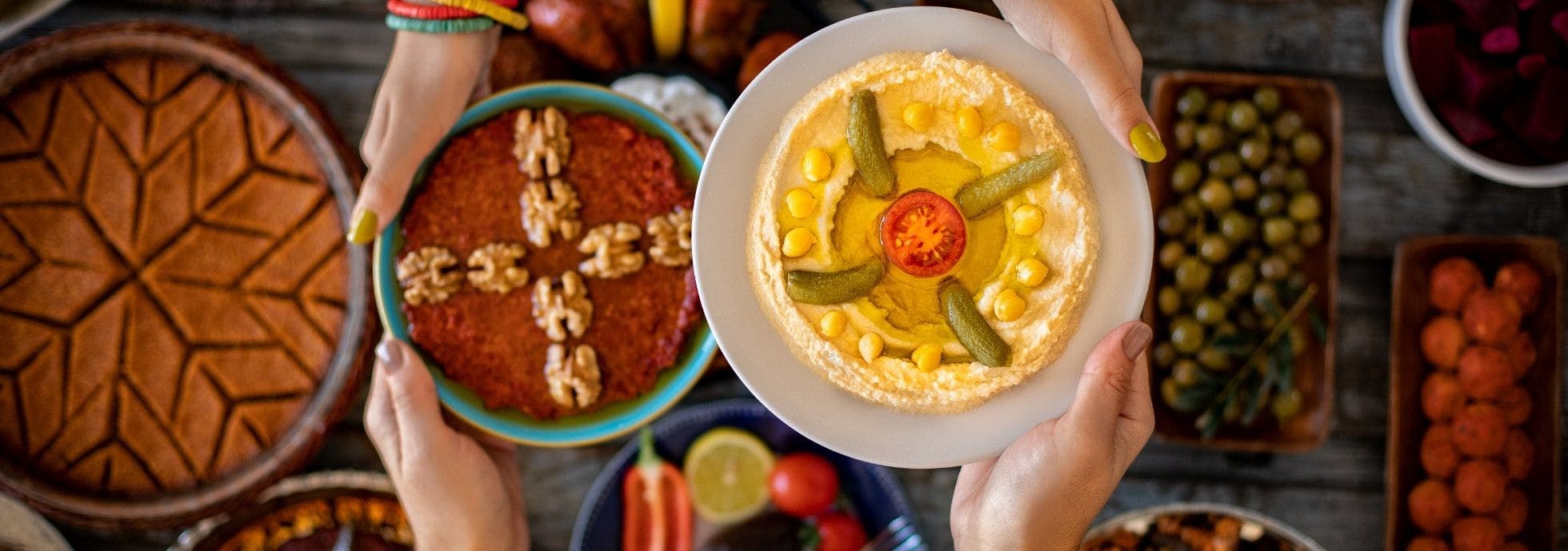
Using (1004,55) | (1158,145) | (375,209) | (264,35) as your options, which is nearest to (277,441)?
(375,209)

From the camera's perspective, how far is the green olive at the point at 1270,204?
95.0 inches

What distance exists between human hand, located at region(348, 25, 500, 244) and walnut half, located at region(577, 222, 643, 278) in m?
0.43

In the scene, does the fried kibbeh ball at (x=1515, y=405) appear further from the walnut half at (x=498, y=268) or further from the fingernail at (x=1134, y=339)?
the walnut half at (x=498, y=268)

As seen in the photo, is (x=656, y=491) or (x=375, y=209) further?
(x=656, y=491)

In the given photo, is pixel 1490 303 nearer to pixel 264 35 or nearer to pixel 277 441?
pixel 277 441

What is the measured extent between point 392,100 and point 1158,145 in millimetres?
1674

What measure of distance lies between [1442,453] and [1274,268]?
69 cm

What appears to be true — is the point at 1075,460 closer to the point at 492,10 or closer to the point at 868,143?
the point at 868,143

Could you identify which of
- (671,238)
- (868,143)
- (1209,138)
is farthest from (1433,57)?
(671,238)

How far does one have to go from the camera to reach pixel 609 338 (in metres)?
2.20

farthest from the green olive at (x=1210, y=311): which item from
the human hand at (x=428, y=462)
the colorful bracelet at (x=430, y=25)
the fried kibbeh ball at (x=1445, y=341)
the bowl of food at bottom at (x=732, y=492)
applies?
the colorful bracelet at (x=430, y=25)

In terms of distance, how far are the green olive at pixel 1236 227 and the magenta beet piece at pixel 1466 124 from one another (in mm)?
587

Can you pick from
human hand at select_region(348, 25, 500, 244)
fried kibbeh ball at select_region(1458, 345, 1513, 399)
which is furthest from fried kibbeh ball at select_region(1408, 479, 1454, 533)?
human hand at select_region(348, 25, 500, 244)

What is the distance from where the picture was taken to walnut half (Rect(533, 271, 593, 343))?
2.14 m
